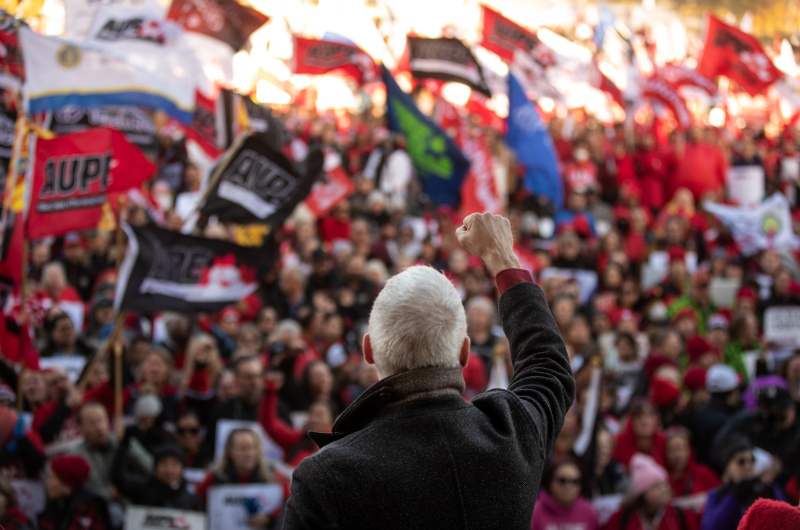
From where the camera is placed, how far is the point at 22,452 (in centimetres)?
502

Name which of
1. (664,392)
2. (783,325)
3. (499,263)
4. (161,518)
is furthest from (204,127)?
(499,263)

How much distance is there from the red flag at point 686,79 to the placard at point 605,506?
9.59m

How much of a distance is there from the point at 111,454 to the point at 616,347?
14.5 feet

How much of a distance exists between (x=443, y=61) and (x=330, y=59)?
1.34 m

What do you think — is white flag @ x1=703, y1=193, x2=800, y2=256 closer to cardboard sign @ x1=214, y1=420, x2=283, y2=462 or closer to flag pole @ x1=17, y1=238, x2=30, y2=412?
cardboard sign @ x1=214, y1=420, x2=283, y2=462

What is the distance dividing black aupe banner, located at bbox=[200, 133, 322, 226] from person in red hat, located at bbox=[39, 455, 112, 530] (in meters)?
2.22

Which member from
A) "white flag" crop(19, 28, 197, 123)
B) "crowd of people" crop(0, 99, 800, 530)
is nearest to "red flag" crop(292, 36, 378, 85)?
"crowd of people" crop(0, 99, 800, 530)

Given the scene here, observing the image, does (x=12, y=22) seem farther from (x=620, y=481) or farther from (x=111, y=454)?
(x=620, y=481)

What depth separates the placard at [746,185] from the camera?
1345 cm

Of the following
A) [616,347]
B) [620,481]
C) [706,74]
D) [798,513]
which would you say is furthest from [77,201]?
[706,74]

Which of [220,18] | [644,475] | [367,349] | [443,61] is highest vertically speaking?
[220,18]

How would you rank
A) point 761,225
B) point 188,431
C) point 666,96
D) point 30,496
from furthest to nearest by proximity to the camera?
point 666,96, point 761,225, point 188,431, point 30,496

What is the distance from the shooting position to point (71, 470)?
191 inches

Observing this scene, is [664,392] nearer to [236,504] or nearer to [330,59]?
[236,504]
